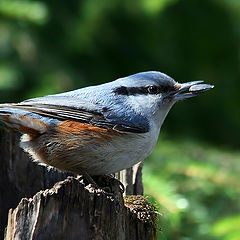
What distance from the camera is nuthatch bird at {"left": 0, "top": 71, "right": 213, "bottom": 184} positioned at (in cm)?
354

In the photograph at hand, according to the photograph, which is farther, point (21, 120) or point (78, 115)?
point (78, 115)

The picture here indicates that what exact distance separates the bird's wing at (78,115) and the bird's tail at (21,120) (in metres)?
0.03

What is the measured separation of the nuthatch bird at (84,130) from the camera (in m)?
3.54

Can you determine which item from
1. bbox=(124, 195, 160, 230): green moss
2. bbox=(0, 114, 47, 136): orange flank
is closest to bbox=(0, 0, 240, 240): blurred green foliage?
bbox=(124, 195, 160, 230): green moss

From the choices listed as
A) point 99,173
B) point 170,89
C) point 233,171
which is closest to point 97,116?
point 99,173

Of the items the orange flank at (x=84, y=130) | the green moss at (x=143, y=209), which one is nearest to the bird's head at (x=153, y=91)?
the orange flank at (x=84, y=130)

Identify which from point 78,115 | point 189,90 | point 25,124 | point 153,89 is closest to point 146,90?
point 153,89

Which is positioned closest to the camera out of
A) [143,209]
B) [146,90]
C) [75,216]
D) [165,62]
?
[75,216]

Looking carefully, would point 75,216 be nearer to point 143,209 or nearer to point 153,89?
point 143,209

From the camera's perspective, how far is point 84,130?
3.60 m

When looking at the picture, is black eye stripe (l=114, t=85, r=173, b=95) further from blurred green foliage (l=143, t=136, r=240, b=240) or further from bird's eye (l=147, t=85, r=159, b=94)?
blurred green foliage (l=143, t=136, r=240, b=240)

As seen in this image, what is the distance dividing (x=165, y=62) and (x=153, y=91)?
2841 millimetres

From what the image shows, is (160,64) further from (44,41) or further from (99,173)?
(99,173)

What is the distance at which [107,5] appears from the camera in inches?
244
